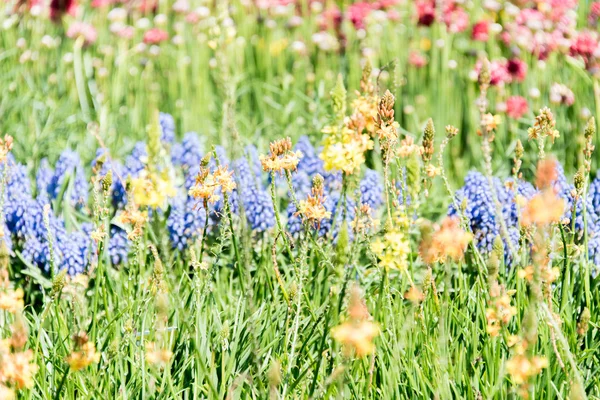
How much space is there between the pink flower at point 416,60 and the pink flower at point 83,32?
81.8 inches

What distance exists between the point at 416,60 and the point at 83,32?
2197 mm

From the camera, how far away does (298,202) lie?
9.05ft

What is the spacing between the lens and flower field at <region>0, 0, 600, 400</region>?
2.04 m

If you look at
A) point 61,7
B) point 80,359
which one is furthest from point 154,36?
point 80,359

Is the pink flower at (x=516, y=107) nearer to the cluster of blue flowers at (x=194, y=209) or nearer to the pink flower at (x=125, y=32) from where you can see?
the cluster of blue flowers at (x=194, y=209)

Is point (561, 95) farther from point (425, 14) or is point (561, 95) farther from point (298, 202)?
point (298, 202)

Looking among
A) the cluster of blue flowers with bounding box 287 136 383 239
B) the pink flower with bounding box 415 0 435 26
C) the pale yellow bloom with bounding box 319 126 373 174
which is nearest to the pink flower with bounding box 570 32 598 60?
the pink flower with bounding box 415 0 435 26

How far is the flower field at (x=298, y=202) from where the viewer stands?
204 cm

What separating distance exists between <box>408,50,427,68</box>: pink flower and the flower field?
0.01 metres

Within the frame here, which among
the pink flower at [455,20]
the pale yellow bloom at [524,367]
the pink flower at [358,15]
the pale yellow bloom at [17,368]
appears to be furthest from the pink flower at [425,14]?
the pale yellow bloom at [17,368]

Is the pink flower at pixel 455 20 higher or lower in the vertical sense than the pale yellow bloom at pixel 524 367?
lower

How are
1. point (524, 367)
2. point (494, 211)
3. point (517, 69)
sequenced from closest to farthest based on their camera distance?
point (524, 367) < point (494, 211) < point (517, 69)

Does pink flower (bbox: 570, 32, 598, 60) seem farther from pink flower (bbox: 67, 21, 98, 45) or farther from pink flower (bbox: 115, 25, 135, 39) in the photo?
pink flower (bbox: 67, 21, 98, 45)

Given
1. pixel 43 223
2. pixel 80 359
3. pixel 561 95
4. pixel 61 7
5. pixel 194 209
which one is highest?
pixel 80 359
